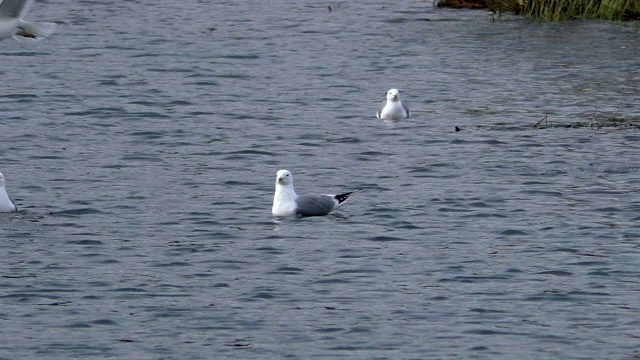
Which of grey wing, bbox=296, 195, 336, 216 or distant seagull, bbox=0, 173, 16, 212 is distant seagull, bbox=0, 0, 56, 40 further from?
grey wing, bbox=296, 195, 336, 216

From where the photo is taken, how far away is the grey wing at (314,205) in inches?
632

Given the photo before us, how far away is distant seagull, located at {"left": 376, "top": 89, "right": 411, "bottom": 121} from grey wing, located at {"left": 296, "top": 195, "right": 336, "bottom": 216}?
19.1ft

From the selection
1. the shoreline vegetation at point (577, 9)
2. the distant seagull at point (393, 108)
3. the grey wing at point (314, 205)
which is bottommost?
the shoreline vegetation at point (577, 9)

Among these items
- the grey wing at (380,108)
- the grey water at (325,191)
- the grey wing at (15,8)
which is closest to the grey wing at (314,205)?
the grey water at (325,191)

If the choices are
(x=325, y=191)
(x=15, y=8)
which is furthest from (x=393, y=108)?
(x=15, y=8)

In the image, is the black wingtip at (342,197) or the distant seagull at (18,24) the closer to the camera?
the black wingtip at (342,197)

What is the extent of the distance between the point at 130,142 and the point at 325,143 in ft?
7.97

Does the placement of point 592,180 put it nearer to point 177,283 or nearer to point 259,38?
point 177,283

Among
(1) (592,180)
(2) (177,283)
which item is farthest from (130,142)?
(2) (177,283)

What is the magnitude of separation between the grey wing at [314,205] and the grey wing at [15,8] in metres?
3.54

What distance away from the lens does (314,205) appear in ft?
52.8

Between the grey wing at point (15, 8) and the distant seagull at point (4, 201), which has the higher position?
the grey wing at point (15, 8)

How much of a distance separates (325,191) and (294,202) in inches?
59.2

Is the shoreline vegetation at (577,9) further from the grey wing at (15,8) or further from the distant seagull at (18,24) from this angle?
the grey wing at (15,8)
